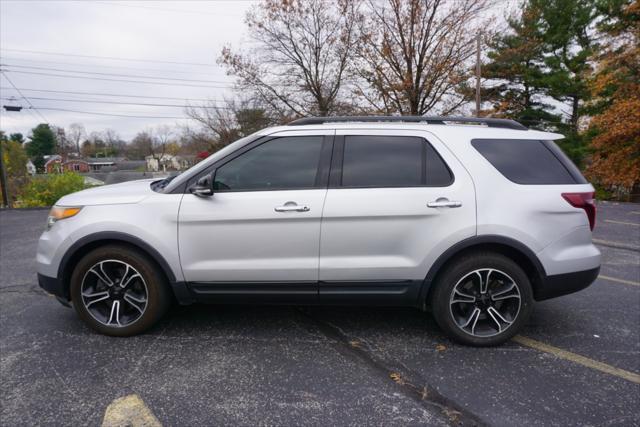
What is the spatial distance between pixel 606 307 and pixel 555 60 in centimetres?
2657

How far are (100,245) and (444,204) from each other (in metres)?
2.84

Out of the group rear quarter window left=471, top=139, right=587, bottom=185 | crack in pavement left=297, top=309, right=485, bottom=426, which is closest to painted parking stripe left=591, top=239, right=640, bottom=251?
rear quarter window left=471, top=139, right=587, bottom=185

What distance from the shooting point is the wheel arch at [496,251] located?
9.31ft

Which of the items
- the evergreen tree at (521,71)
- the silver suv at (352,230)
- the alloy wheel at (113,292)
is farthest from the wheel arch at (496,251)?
the evergreen tree at (521,71)

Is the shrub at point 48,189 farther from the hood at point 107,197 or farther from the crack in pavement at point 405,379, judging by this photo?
the crack in pavement at point 405,379

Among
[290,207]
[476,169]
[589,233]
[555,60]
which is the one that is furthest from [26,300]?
[555,60]

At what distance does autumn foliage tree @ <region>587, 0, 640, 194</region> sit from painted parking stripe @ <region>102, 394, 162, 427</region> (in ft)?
67.1

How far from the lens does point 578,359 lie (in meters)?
2.80

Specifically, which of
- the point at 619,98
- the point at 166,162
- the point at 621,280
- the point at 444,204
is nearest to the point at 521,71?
the point at 619,98

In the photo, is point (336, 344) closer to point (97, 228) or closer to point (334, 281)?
point (334, 281)

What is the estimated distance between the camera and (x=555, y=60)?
24.3 m

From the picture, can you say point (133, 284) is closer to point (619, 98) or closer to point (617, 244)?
point (617, 244)

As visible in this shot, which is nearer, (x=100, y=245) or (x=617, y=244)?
(x=100, y=245)

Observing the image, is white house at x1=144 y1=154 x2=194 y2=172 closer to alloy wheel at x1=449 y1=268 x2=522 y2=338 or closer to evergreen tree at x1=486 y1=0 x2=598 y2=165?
evergreen tree at x1=486 y1=0 x2=598 y2=165
